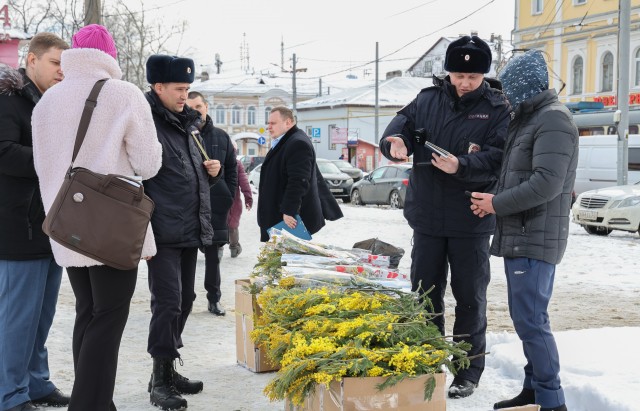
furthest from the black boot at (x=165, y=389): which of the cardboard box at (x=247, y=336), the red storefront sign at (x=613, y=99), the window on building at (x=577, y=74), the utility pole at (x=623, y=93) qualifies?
the window on building at (x=577, y=74)

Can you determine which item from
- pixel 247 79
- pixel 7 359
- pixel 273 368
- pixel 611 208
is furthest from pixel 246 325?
pixel 247 79

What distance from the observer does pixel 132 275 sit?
3736mm

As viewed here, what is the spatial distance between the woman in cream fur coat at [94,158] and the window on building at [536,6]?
43869mm

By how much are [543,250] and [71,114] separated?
254 centimetres

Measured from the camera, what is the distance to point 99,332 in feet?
12.2

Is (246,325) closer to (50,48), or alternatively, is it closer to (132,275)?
(132,275)

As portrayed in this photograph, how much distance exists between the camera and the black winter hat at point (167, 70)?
4938 mm

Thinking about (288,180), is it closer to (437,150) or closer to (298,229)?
(298,229)

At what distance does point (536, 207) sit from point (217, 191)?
3.86 meters

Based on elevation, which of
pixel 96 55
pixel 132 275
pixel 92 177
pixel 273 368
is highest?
pixel 96 55

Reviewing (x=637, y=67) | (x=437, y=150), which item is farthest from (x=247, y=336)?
(x=637, y=67)

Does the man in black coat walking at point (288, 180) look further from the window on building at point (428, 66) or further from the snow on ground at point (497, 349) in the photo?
the window on building at point (428, 66)

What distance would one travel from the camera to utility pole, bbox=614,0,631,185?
18766mm

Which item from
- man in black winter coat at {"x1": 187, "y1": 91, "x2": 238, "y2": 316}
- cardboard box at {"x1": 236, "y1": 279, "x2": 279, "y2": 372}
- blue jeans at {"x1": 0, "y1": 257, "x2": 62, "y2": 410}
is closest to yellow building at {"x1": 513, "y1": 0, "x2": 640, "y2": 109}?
man in black winter coat at {"x1": 187, "y1": 91, "x2": 238, "y2": 316}
